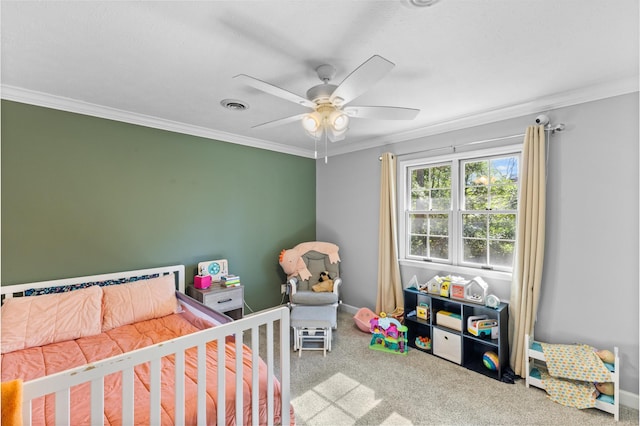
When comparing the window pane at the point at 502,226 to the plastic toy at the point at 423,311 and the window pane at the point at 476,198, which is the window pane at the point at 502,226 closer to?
the window pane at the point at 476,198

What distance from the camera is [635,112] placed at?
212 cm

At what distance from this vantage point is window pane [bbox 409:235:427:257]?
3516 mm

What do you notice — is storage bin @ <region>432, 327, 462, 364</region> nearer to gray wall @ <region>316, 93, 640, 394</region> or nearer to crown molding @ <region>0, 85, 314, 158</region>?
gray wall @ <region>316, 93, 640, 394</region>

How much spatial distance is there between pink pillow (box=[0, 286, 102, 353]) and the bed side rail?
1.51m

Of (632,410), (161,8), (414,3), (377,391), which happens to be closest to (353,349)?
(377,391)

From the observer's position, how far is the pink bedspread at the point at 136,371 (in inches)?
52.9

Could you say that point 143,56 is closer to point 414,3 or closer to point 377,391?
point 414,3

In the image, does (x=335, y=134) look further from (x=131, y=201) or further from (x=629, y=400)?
(x=629, y=400)

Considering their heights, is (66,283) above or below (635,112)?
below

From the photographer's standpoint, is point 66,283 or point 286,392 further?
point 66,283

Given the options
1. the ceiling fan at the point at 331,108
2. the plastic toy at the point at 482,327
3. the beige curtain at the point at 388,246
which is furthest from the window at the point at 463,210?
the ceiling fan at the point at 331,108

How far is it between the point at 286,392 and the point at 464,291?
199 cm

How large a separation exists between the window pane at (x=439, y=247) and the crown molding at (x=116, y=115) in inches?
93.3

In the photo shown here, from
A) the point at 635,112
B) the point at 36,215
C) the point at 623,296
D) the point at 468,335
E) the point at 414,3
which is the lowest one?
the point at 468,335
